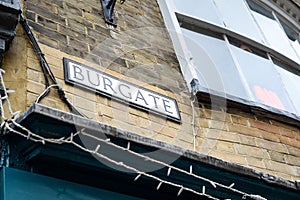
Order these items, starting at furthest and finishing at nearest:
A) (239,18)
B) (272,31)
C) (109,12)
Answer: (272,31) → (239,18) → (109,12)

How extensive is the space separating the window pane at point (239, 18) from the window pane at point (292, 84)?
1.42ft

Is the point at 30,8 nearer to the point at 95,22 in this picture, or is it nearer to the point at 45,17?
the point at 45,17

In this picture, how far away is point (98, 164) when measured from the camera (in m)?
2.59

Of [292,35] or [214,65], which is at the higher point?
[292,35]

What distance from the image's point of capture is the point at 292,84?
206 inches

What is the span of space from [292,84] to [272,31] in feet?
2.83

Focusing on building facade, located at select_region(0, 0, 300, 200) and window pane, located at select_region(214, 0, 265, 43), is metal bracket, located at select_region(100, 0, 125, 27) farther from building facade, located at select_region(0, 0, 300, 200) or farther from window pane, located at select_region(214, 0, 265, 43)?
window pane, located at select_region(214, 0, 265, 43)

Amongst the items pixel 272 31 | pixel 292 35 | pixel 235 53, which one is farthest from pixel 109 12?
pixel 292 35

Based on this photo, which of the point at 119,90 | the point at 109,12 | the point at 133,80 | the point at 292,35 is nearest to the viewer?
the point at 119,90

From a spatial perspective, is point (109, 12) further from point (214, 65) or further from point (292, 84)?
point (292, 84)

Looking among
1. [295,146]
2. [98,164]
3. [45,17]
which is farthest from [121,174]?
[295,146]

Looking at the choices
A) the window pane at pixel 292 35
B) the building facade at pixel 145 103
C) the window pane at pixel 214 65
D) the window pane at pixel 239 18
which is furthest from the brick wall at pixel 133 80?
the window pane at pixel 292 35

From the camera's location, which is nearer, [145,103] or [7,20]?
[7,20]

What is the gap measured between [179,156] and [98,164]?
45cm
